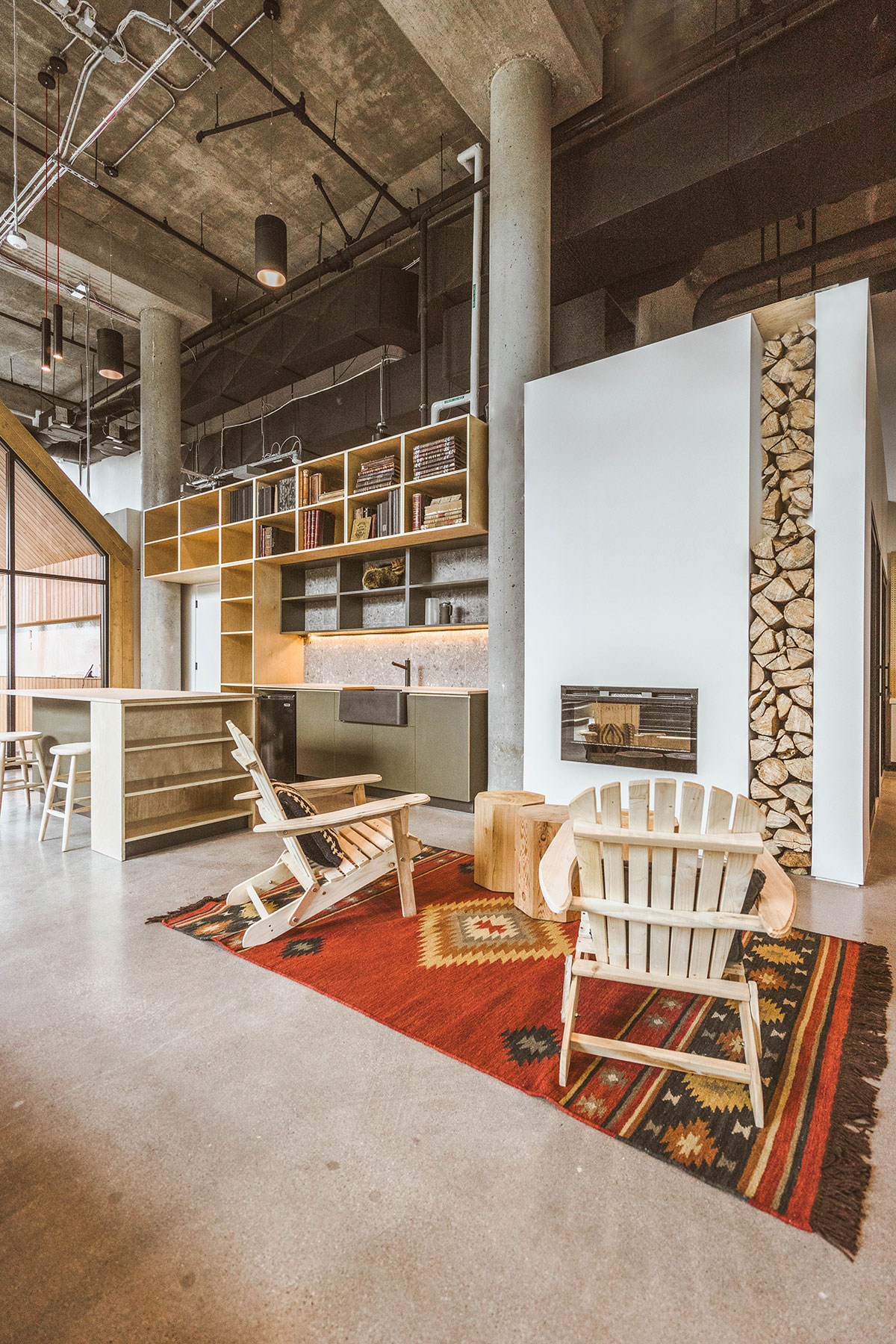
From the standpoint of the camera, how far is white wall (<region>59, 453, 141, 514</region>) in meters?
10.2

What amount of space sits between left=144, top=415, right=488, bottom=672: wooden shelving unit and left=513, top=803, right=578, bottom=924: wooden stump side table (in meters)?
2.50

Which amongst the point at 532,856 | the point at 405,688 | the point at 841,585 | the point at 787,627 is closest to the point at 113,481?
the point at 405,688

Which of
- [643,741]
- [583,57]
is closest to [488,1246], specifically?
[643,741]

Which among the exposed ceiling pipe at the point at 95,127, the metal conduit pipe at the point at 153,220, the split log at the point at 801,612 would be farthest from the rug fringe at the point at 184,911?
the exposed ceiling pipe at the point at 95,127

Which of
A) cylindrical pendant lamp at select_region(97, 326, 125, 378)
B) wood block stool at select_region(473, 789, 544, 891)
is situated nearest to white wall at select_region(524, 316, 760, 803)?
wood block stool at select_region(473, 789, 544, 891)

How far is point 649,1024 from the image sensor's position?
78.2 inches

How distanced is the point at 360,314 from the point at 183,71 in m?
2.00

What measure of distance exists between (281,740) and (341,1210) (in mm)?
5160

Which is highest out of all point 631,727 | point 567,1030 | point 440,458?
point 440,458

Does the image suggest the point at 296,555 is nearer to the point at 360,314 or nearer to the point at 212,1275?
the point at 360,314

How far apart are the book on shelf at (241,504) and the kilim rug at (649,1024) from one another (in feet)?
15.5

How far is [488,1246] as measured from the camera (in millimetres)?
1233

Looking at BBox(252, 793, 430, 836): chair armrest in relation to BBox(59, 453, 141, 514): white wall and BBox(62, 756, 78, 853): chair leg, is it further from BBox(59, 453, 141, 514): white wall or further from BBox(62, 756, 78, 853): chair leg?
BBox(59, 453, 141, 514): white wall

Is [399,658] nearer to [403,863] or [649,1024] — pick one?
[403,863]
